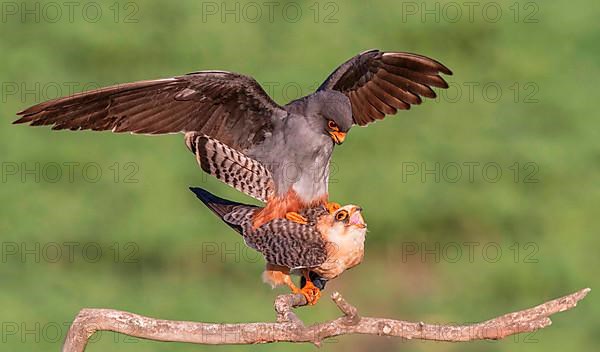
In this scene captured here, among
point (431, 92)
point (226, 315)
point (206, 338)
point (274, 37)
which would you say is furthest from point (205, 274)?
point (206, 338)

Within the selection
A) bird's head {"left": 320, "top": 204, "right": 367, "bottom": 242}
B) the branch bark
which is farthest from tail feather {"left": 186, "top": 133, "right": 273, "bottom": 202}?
the branch bark

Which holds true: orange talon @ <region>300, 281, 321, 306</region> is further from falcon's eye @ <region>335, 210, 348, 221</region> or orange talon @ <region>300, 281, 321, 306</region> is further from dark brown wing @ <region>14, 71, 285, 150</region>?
dark brown wing @ <region>14, 71, 285, 150</region>

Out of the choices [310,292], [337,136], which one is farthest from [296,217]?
[337,136]

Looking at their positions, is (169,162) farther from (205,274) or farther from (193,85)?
(193,85)

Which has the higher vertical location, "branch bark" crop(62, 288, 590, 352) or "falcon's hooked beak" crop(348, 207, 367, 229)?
"falcon's hooked beak" crop(348, 207, 367, 229)

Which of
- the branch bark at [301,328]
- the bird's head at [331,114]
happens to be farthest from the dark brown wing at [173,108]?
the branch bark at [301,328]

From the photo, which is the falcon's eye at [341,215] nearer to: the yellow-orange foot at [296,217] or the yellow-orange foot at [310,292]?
the yellow-orange foot at [296,217]

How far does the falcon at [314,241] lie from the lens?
9133 millimetres

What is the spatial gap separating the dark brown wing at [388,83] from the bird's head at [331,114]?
866 millimetres

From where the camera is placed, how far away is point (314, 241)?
9.14m

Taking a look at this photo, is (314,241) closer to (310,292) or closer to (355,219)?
(355,219)

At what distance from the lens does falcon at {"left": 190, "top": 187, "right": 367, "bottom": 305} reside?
9.13 metres

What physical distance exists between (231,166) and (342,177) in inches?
248

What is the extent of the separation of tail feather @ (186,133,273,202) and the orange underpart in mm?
88
